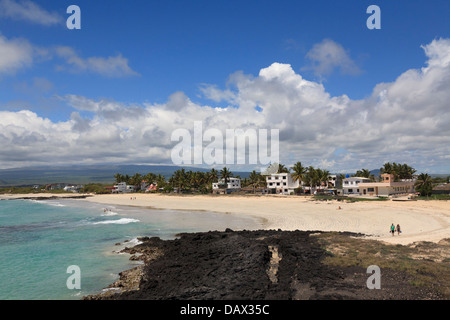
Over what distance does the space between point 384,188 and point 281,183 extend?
34.7m

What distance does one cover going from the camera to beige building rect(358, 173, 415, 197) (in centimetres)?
6669

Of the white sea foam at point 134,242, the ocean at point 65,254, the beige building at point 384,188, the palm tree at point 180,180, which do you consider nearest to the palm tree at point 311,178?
the beige building at point 384,188

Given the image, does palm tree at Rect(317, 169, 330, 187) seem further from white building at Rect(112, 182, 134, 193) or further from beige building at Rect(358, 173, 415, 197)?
white building at Rect(112, 182, 134, 193)

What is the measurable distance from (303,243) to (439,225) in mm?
17748

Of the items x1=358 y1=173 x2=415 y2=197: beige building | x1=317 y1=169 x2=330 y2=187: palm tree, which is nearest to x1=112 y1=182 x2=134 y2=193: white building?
x1=317 y1=169 x2=330 y2=187: palm tree

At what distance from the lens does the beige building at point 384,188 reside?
66688 mm

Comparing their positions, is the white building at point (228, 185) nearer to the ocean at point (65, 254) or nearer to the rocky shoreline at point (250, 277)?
the ocean at point (65, 254)

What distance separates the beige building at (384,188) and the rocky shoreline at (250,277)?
182ft

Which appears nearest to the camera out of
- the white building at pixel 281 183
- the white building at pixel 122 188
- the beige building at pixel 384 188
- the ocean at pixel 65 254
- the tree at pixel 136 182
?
the ocean at pixel 65 254

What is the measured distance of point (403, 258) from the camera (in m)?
16.5

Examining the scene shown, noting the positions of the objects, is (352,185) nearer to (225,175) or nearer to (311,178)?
(311,178)

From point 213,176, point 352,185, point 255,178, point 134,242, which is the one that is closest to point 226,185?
point 213,176

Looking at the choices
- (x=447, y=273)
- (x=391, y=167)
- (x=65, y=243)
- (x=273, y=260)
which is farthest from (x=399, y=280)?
(x=391, y=167)
